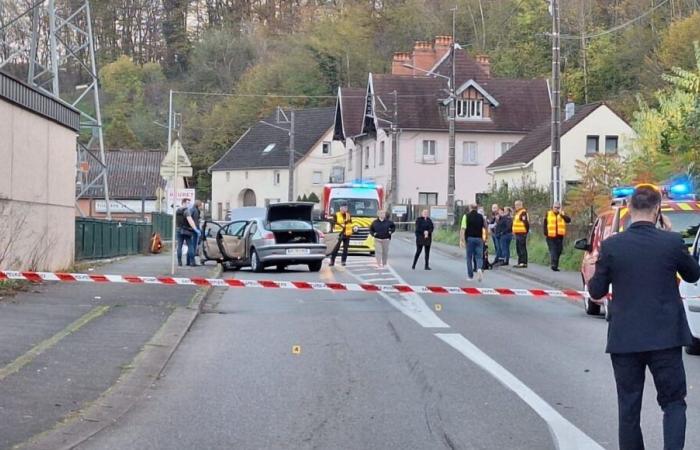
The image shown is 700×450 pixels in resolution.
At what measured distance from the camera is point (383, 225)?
27.5 metres

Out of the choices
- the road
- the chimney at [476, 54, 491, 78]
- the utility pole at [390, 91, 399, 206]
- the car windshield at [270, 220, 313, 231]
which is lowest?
the road

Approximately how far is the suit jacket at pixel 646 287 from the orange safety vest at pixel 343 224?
77.2ft

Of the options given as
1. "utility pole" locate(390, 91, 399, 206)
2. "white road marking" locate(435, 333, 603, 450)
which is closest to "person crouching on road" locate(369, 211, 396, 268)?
"white road marking" locate(435, 333, 603, 450)

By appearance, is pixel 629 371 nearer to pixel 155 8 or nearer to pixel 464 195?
pixel 464 195

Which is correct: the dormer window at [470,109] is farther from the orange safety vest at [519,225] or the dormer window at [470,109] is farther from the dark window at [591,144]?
→ the orange safety vest at [519,225]

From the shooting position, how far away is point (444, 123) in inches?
2608

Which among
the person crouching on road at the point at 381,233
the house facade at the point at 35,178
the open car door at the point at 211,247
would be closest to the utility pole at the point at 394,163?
the open car door at the point at 211,247

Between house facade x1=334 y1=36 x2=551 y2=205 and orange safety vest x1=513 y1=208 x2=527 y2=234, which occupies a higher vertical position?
house facade x1=334 y1=36 x2=551 y2=205

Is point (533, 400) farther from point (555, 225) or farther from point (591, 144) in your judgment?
point (591, 144)

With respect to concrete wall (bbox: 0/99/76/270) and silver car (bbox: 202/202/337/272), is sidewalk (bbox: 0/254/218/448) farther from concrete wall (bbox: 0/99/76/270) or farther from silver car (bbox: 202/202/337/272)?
silver car (bbox: 202/202/337/272)

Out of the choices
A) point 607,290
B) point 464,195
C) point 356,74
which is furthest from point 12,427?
point 356,74

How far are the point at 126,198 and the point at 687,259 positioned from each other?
72544mm

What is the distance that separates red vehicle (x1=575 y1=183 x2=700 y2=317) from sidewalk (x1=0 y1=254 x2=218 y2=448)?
240 inches

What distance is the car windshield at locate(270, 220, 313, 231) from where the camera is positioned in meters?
27.0
